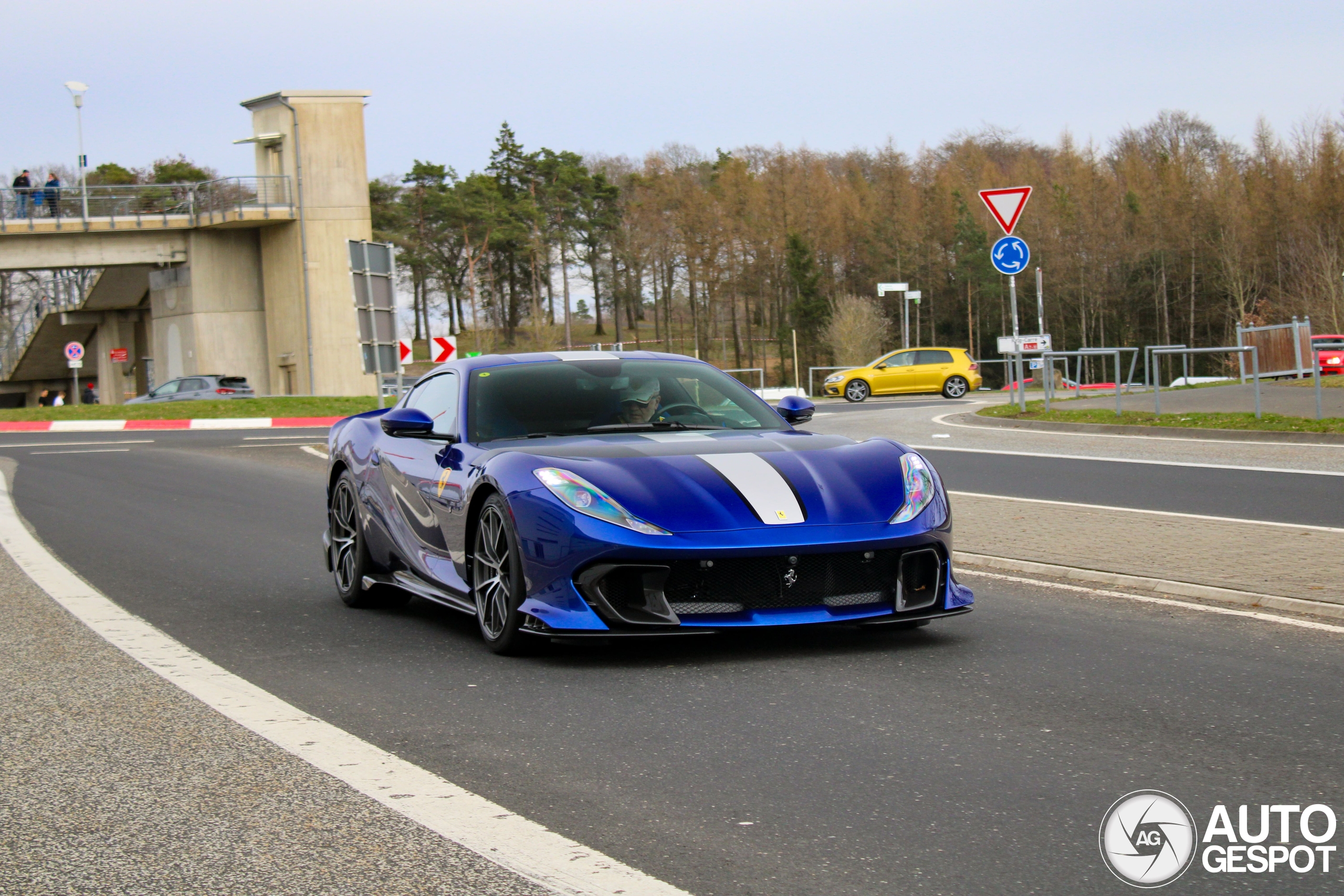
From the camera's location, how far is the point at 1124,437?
66.8ft

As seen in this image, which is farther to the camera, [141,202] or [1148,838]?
[141,202]

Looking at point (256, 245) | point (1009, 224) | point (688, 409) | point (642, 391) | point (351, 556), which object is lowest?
point (351, 556)

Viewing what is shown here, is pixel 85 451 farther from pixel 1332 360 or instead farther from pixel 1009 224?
pixel 1332 360

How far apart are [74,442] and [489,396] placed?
79.2 ft

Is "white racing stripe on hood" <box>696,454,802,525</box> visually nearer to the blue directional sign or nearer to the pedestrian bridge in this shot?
the blue directional sign

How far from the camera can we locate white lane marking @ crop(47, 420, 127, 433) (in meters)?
35.1

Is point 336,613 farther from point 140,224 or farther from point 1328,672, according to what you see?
point 140,224

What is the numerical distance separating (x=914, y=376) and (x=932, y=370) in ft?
1.95

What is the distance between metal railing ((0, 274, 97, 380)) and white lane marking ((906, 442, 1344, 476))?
49.2 m

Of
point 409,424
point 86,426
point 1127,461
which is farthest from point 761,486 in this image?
point 86,426

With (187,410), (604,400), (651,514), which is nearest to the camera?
(651,514)

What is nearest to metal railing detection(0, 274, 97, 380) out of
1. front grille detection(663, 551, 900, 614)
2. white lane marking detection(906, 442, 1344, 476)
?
white lane marking detection(906, 442, 1344, 476)

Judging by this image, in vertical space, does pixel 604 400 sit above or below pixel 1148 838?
above

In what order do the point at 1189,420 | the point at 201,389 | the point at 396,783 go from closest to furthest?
the point at 396,783 < the point at 1189,420 < the point at 201,389
